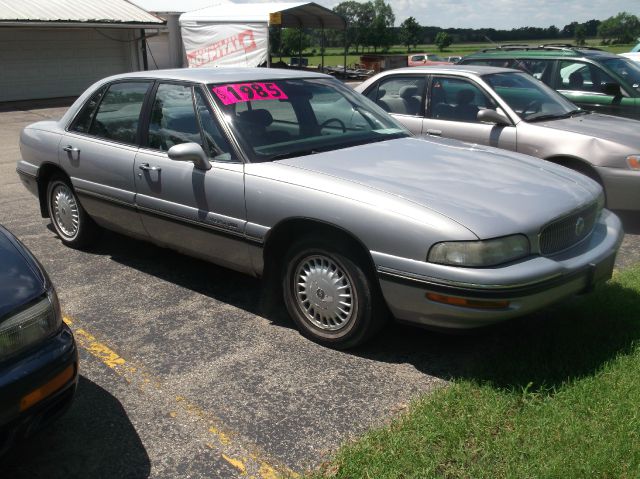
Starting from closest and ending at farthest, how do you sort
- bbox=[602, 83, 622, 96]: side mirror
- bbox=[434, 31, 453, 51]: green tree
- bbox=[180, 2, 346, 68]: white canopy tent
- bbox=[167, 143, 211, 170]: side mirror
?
bbox=[167, 143, 211, 170]: side mirror
bbox=[602, 83, 622, 96]: side mirror
bbox=[180, 2, 346, 68]: white canopy tent
bbox=[434, 31, 453, 51]: green tree

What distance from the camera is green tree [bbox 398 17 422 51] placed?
86.4 metres

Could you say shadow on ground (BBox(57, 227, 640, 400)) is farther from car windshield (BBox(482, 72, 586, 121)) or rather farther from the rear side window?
car windshield (BBox(482, 72, 586, 121))

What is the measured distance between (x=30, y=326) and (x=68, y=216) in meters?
3.34

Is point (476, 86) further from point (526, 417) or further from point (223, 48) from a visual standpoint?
point (223, 48)

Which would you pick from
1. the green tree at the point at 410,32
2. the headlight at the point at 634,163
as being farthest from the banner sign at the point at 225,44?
the green tree at the point at 410,32

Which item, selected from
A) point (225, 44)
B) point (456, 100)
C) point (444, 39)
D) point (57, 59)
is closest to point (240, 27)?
point (225, 44)

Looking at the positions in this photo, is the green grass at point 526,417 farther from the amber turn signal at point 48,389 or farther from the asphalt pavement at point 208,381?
the amber turn signal at point 48,389

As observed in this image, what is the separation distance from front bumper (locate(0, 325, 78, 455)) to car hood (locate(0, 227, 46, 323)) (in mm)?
197

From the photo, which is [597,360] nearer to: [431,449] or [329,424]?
[431,449]

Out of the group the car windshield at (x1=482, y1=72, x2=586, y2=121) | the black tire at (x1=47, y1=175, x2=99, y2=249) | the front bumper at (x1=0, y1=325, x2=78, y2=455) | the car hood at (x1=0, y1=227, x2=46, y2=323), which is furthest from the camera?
the car windshield at (x1=482, y1=72, x2=586, y2=121)

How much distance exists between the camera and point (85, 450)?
294 cm

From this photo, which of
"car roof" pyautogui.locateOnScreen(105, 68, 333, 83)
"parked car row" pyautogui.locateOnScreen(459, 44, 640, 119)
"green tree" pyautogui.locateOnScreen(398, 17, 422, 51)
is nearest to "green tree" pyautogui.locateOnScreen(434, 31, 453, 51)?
"green tree" pyautogui.locateOnScreen(398, 17, 422, 51)

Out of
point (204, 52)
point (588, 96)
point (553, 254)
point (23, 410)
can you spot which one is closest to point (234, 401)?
point (23, 410)

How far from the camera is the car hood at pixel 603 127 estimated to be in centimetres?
619
